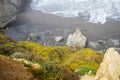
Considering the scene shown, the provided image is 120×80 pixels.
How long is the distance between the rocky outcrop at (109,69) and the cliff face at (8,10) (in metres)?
41.9

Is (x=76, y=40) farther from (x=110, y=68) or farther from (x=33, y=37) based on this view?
(x=110, y=68)

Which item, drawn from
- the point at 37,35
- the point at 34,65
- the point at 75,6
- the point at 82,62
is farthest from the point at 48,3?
the point at 34,65

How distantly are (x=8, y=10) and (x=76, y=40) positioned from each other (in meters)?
17.8

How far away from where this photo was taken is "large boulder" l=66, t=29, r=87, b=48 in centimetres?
4762

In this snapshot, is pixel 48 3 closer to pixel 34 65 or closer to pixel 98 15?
pixel 98 15

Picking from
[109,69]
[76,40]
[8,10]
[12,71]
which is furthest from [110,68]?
[8,10]

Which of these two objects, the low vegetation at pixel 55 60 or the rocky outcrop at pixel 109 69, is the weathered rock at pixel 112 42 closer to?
the low vegetation at pixel 55 60

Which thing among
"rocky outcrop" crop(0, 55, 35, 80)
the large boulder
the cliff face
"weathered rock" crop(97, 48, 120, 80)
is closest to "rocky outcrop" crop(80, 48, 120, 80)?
"weathered rock" crop(97, 48, 120, 80)

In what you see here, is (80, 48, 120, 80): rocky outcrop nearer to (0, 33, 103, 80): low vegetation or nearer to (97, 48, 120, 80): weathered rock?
(97, 48, 120, 80): weathered rock

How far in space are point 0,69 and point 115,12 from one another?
50.9 metres

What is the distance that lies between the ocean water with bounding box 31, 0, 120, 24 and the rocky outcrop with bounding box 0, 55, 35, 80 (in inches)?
1718

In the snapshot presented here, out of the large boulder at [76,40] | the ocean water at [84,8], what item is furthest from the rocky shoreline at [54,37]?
the ocean water at [84,8]

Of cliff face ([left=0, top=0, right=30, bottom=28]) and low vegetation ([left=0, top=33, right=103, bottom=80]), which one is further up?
low vegetation ([left=0, top=33, right=103, bottom=80])

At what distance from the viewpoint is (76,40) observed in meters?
48.3
